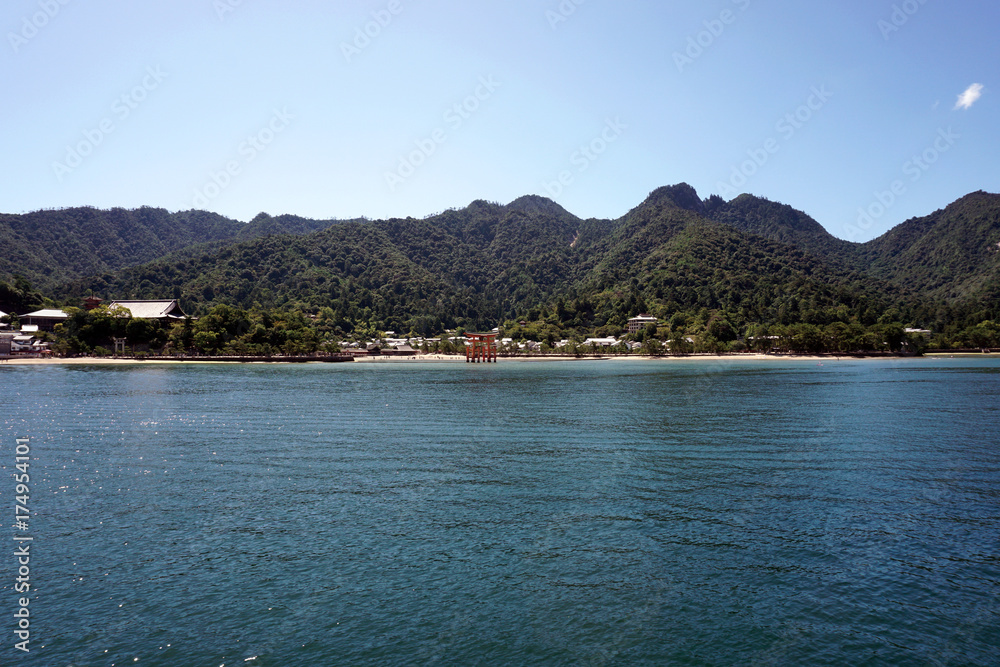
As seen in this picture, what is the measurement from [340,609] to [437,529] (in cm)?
504

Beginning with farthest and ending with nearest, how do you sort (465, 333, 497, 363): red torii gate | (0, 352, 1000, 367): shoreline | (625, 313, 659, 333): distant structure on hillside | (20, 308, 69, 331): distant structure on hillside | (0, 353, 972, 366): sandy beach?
(625, 313, 659, 333): distant structure on hillside
(465, 333, 497, 363): red torii gate
(20, 308, 69, 331): distant structure on hillside
(0, 352, 1000, 367): shoreline
(0, 353, 972, 366): sandy beach

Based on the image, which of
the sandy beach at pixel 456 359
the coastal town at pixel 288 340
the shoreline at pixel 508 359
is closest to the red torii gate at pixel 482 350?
the coastal town at pixel 288 340

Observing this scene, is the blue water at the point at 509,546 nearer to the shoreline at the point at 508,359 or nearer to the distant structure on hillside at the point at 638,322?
the shoreline at the point at 508,359

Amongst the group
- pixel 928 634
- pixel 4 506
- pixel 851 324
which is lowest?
pixel 928 634

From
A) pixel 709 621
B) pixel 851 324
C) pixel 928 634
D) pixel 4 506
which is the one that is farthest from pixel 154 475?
pixel 851 324

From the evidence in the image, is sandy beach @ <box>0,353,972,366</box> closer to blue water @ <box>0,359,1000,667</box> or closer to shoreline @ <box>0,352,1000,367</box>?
shoreline @ <box>0,352,1000,367</box>

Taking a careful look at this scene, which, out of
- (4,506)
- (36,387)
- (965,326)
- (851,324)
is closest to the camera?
(4,506)

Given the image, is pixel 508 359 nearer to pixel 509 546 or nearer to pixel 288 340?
pixel 288 340

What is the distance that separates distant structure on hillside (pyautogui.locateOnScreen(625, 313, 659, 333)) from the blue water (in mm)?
132955

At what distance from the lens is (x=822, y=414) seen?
4106 cm

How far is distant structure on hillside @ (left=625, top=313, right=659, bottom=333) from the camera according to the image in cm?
16638

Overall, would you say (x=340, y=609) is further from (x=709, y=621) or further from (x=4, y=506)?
(x=4, y=506)

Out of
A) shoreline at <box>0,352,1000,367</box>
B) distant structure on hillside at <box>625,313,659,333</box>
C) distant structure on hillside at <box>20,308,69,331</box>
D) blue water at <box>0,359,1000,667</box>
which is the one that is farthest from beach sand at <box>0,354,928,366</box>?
blue water at <box>0,359,1000,667</box>

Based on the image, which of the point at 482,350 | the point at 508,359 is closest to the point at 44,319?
the point at 482,350
